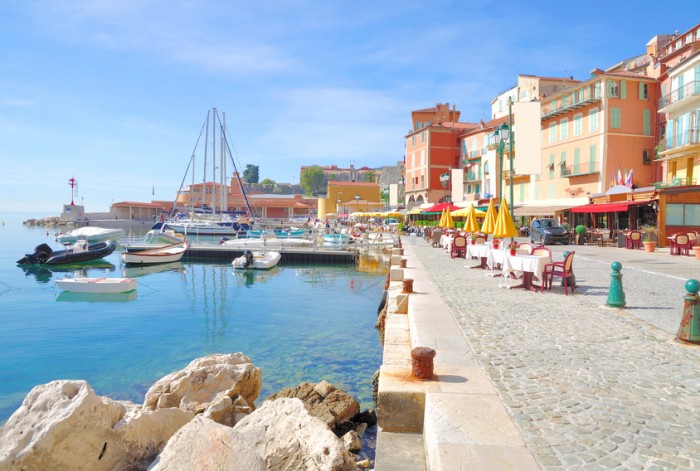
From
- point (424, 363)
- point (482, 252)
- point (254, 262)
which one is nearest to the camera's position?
point (424, 363)

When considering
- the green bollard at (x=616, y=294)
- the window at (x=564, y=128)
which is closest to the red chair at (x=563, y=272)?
the green bollard at (x=616, y=294)

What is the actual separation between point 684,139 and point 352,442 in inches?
1129

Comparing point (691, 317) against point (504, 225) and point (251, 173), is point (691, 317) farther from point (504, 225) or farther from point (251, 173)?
point (251, 173)

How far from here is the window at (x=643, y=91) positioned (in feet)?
112

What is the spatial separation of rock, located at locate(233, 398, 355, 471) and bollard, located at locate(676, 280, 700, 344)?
4.74 metres

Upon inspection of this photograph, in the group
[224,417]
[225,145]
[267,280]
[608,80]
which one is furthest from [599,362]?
[225,145]

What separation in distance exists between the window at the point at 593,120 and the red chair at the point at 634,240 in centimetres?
1342

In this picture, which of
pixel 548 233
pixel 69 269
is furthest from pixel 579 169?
pixel 69 269

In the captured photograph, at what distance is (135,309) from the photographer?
54.2 ft

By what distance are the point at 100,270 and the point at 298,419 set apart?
28276 millimetres

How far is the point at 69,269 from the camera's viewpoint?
28.6m

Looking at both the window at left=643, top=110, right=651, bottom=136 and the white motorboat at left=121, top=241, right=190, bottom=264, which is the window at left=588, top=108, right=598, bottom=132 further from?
the white motorboat at left=121, top=241, right=190, bottom=264

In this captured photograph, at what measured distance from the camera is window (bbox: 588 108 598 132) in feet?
113

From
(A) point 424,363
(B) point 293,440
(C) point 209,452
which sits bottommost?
(B) point 293,440
